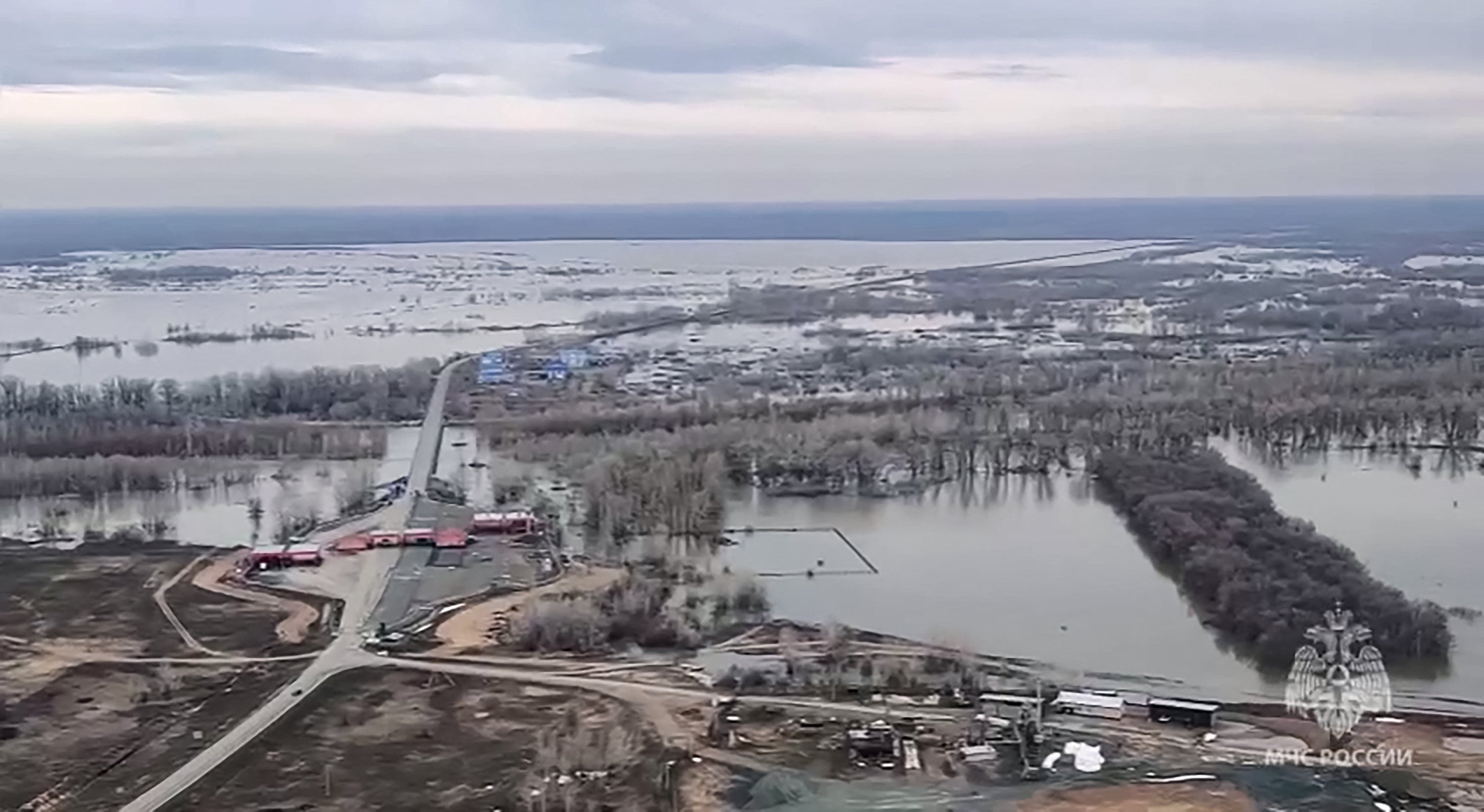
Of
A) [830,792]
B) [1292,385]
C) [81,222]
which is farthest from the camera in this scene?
[81,222]

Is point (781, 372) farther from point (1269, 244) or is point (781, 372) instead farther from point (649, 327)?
point (1269, 244)

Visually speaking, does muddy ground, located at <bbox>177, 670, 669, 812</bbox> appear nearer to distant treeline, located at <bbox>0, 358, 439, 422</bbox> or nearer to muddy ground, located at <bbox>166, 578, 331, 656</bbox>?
muddy ground, located at <bbox>166, 578, 331, 656</bbox>

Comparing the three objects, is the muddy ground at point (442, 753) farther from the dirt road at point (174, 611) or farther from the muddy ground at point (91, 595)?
the muddy ground at point (91, 595)

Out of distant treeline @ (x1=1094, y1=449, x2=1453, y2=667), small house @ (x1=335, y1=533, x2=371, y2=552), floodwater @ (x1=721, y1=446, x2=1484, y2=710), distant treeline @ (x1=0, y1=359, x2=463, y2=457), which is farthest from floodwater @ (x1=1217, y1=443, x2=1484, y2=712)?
distant treeline @ (x1=0, y1=359, x2=463, y2=457)

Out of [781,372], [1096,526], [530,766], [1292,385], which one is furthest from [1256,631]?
[781,372]

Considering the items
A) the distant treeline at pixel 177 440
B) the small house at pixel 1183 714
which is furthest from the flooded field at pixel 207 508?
the small house at pixel 1183 714

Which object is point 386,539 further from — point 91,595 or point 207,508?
point 207,508
